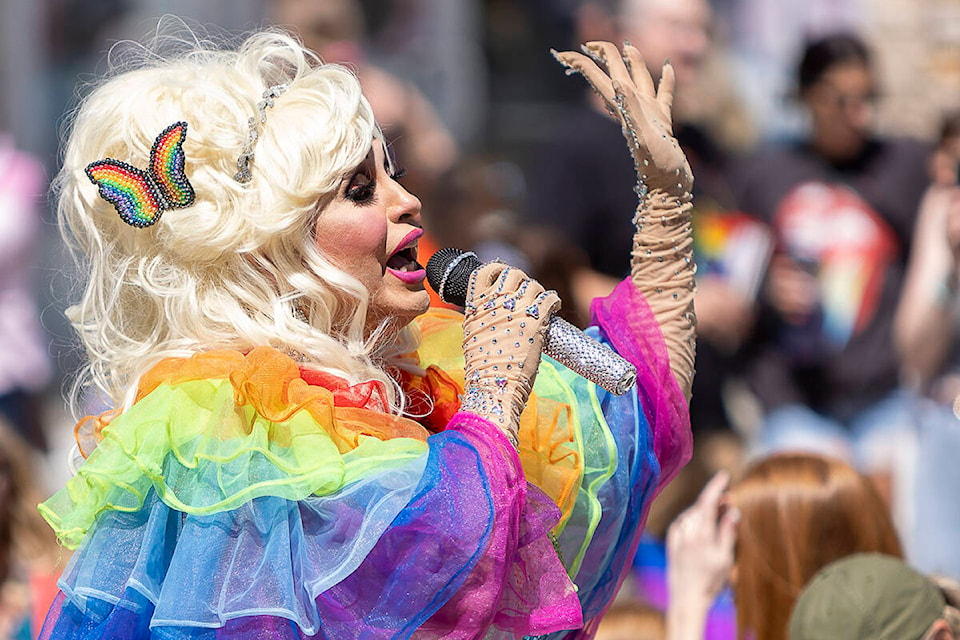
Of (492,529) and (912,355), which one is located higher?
(492,529)

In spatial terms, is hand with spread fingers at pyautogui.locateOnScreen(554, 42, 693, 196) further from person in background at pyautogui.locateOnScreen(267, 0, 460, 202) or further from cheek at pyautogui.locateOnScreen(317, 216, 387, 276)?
person in background at pyautogui.locateOnScreen(267, 0, 460, 202)

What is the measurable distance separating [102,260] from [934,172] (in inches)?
136

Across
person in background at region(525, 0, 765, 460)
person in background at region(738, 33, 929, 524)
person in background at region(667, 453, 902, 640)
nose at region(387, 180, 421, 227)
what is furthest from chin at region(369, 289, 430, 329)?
person in background at region(738, 33, 929, 524)

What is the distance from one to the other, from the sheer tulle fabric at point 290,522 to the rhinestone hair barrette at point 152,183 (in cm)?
24

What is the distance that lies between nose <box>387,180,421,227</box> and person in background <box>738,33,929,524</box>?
2714 millimetres

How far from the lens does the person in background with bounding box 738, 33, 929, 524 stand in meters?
4.64

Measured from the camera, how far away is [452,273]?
2.09 m

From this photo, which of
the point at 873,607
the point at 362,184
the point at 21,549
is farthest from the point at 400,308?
the point at 21,549

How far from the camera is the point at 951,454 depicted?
3.36 meters

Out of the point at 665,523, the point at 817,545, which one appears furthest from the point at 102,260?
the point at 665,523

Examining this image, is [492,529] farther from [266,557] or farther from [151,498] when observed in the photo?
[151,498]

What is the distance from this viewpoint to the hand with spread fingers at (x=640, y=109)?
2.21 meters

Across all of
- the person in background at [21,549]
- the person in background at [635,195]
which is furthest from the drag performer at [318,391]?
the person in background at [635,195]

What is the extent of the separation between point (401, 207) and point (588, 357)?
16.7 inches
